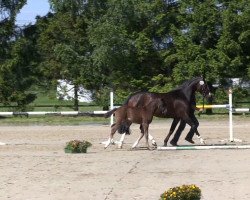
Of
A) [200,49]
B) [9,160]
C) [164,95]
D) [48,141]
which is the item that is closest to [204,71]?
[200,49]

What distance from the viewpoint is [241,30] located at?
41.4 m

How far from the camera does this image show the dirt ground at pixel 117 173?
10688mm

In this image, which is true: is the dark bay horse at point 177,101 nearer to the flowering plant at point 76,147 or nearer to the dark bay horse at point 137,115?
the dark bay horse at point 137,115

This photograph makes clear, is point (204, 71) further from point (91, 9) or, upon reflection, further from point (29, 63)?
point (29, 63)

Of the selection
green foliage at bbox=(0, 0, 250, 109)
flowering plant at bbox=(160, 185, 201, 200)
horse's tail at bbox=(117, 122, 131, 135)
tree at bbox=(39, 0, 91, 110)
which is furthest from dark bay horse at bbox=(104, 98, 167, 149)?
tree at bbox=(39, 0, 91, 110)

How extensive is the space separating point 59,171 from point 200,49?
29.0 meters

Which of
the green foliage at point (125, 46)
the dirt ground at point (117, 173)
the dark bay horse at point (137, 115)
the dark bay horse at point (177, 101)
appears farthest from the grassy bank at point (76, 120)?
the dark bay horse at point (137, 115)

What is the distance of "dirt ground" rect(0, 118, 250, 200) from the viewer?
35.1 ft

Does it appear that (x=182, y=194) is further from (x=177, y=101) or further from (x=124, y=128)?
(x=177, y=101)

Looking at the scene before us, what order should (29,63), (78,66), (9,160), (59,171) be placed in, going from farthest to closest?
(29,63) < (78,66) < (9,160) < (59,171)

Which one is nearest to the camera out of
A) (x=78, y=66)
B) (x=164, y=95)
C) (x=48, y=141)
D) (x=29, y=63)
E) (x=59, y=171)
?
(x=59, y=171)

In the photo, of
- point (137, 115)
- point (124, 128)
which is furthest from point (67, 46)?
point (124, 128)

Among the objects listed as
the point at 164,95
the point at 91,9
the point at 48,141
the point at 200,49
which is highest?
the point at 91,9

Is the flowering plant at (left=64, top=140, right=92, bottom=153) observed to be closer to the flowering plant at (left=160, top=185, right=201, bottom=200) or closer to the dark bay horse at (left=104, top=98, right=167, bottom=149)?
the dark bay horse at (left=104, top=98, right=167, bottom=149)
